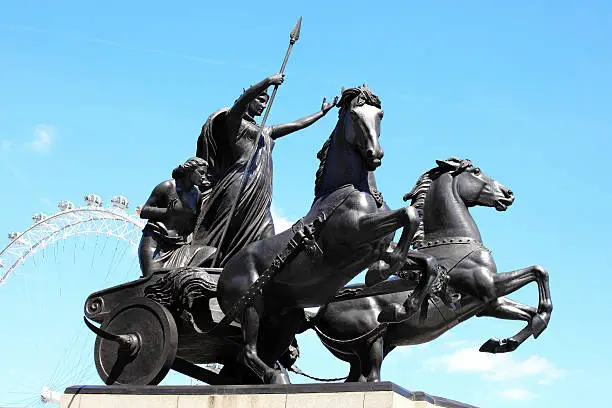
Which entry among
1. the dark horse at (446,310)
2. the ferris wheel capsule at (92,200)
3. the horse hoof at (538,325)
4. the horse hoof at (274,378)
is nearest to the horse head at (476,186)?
the dark horse at (446,310)

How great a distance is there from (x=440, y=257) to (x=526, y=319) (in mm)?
1208

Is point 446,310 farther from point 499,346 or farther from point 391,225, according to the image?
point 391,225

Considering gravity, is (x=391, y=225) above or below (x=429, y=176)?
below

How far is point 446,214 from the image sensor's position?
11.5 metres

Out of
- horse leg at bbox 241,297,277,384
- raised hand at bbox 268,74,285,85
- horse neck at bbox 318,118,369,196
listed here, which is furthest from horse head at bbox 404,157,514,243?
horse leg at bbox 241,297,277,384

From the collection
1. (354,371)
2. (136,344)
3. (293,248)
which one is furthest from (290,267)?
(354,371)

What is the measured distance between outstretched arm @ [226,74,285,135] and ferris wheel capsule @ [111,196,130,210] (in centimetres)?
2906

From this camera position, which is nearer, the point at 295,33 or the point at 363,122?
the point at 363,122

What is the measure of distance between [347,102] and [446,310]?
2986 millimetres

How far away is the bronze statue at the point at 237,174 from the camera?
1084 centimetres

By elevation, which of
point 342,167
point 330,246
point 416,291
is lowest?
point 416,291

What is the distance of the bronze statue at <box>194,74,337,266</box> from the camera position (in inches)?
427

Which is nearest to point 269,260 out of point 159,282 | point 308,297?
point 308,297

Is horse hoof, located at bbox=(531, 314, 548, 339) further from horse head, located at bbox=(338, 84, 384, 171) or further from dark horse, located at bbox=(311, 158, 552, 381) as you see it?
horse head, located at bbox=(338, 84, 384, 171)
